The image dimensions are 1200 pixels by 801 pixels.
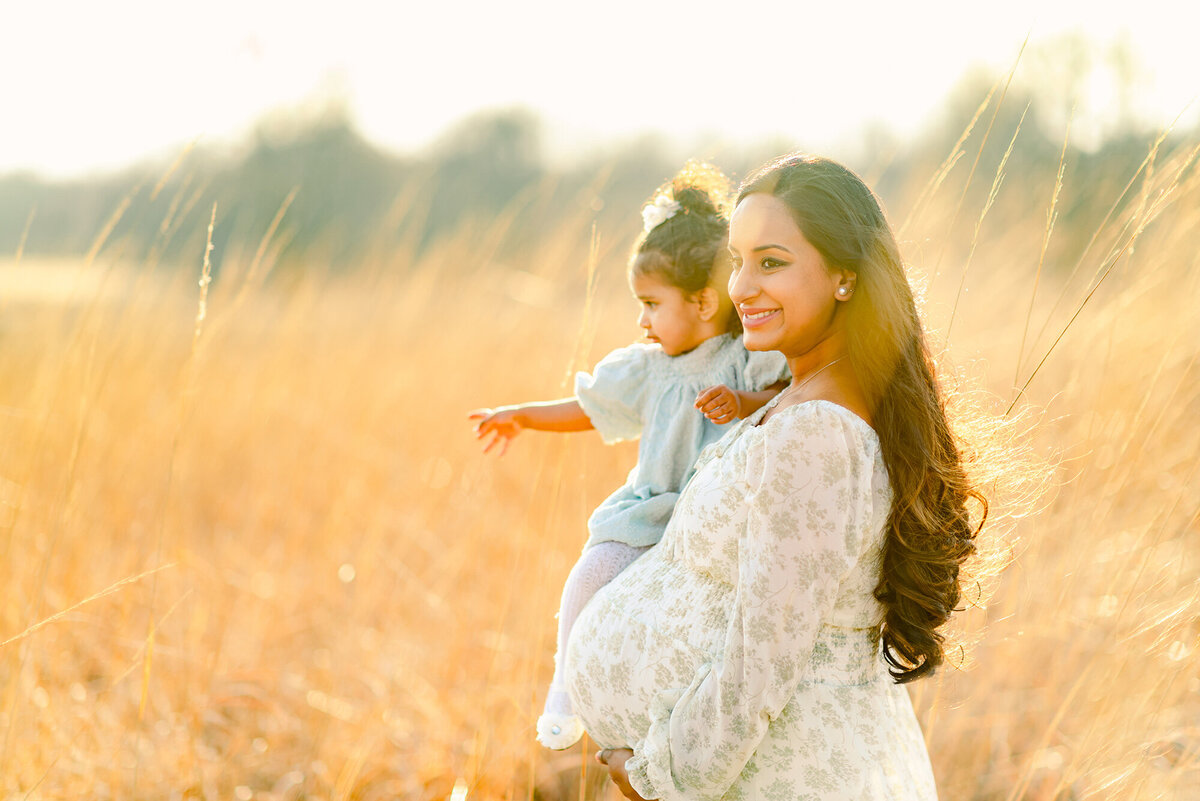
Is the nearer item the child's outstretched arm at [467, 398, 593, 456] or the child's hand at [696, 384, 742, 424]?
the child's hand at [696, 384, 742, 424]

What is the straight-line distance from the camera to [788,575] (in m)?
1.25

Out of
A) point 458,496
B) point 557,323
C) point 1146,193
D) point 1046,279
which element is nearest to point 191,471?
point 458,496

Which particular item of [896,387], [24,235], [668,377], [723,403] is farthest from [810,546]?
[24,235]

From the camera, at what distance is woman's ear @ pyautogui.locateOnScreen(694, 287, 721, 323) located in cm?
173

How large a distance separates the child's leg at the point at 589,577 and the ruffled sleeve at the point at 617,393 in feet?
0.87

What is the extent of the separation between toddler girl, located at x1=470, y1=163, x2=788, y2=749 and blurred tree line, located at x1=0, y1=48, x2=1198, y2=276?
0.93ft

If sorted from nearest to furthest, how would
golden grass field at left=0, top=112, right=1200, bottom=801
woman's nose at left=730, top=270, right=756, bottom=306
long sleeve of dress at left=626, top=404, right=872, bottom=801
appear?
long sleeve of dress at left=626, top=404, right=872, bottom=801 < woman's nose at left=730, top=270, right=756, bottom=306 < golden grass field at left=0, top=112, right=1200, bottom=801

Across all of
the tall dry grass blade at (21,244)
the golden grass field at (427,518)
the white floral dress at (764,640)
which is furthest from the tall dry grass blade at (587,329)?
the tall dry grass blade at (21,244)

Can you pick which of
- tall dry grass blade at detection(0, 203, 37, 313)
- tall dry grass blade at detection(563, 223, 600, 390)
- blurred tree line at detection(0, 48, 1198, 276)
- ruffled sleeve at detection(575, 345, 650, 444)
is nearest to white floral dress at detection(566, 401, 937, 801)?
ruffled sleeve at detection(575, 345, 650, 444)

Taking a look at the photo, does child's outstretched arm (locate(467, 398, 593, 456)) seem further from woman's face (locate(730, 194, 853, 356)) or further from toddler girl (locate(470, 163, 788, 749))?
woman's face (locate(730, 194, 853, 356))

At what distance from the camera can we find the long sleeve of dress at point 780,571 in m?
1.26

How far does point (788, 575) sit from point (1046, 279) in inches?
226

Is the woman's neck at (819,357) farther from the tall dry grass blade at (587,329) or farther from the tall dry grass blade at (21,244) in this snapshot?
the tall dry grass blade at (21,244)

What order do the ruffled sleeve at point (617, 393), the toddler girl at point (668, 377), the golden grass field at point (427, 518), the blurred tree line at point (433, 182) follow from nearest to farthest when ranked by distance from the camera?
the toddler girl at point (668, 377) → the ruffled sleeve at point (617, 393) → the golden grass field at point (427, 518) → the blurred tree line at point (433, 182)
